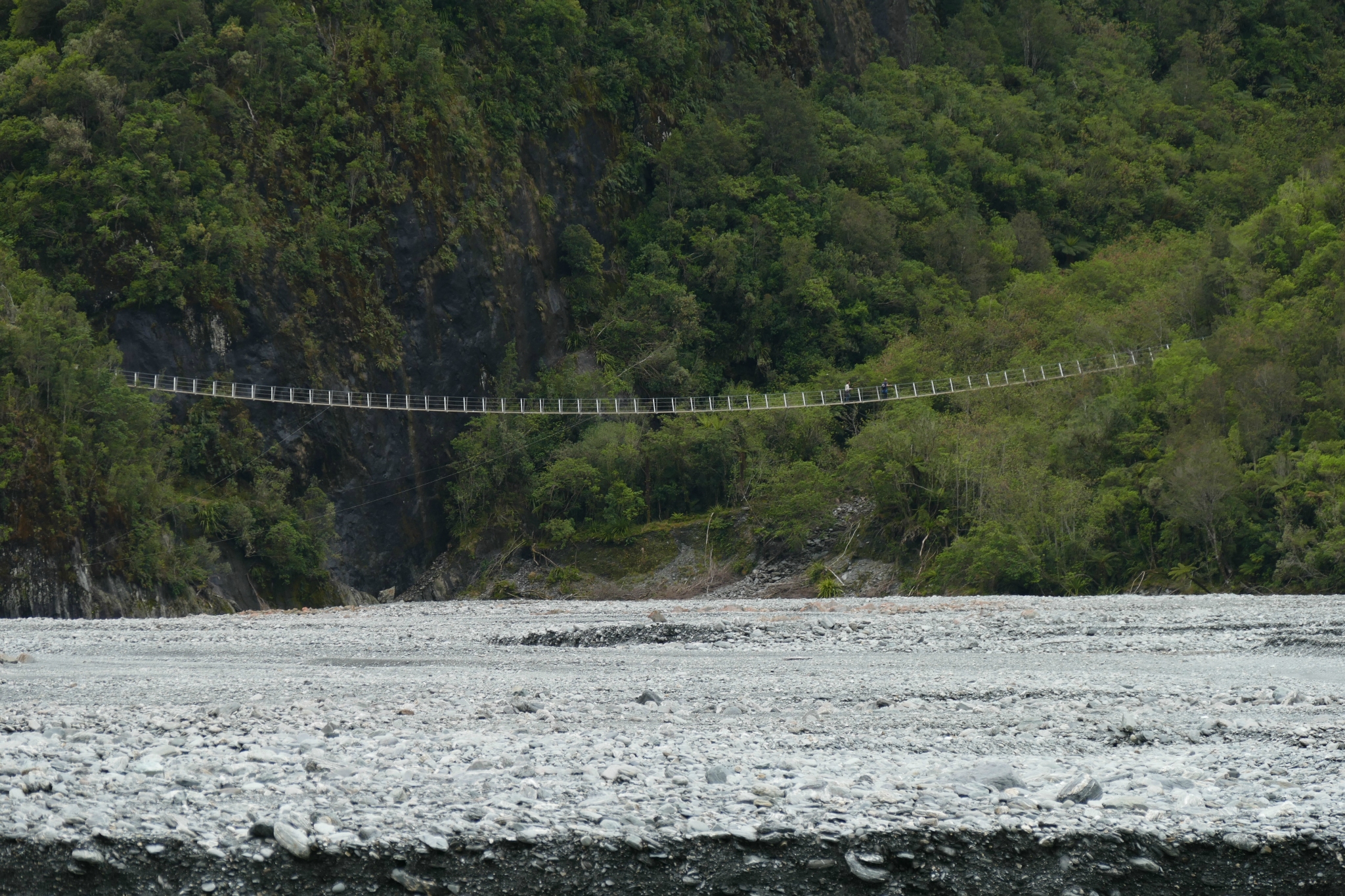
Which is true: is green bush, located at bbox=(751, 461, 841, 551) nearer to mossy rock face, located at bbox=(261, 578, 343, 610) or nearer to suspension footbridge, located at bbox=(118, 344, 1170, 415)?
suspension footbridge, located at bbox=(118, 344, 1170, 415)

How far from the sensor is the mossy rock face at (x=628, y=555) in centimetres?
3647

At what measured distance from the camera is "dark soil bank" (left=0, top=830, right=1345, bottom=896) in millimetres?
6203

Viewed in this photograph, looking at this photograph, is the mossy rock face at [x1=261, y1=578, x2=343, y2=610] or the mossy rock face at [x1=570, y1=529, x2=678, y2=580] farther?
the mossy rock face at [x1=570, y1=529, x2=678, y2=580]

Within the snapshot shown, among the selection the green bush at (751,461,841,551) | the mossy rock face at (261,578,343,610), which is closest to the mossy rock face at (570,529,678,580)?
the green bush at (751,461,841,551)

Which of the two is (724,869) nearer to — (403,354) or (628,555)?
(628,555)

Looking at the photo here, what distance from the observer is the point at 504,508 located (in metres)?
39.8

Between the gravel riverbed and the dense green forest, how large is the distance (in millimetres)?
16588

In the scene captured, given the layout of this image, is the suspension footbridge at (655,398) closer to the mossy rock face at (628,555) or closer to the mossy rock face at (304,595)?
the mossy rock face at (628,555)

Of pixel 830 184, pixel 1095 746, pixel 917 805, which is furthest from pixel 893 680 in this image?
pixel 830 184

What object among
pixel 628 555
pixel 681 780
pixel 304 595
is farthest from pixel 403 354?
pixel 681 780

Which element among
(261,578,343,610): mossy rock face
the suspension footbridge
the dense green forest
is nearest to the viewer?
the dense green forest

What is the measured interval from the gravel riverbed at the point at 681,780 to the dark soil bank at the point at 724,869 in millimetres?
11

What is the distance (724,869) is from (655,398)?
34.4 m

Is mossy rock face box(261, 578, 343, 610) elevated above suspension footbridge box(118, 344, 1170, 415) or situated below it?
below
